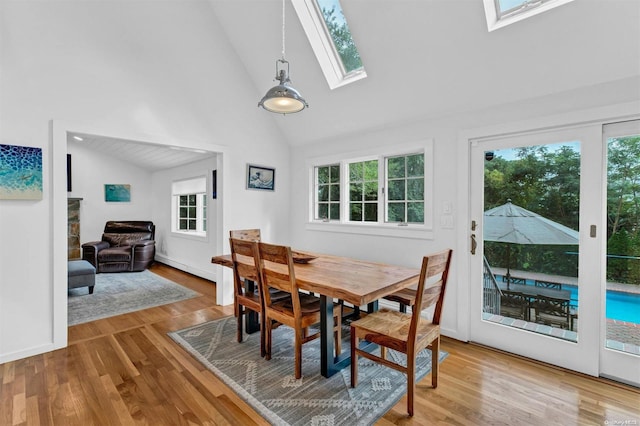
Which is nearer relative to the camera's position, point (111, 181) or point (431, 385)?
point (431, 385)

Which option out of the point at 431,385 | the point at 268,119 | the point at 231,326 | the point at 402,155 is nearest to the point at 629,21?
the point at 402,155

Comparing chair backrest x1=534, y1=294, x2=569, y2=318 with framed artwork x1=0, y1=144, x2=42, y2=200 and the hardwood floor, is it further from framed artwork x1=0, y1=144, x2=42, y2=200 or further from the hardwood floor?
framed artwork x1=0, y1=144, x2=42, y2=200

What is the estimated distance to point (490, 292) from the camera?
8.98ft

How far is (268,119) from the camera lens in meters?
4.27

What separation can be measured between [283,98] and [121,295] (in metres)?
3.86

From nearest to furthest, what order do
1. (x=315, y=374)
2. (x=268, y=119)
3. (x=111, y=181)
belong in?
1. (x=315, y=374)
2. (x=268, y=119)
3. (x=111, y=181)

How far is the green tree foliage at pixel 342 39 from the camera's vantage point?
3.04 meters

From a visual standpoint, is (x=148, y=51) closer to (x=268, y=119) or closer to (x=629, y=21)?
(x=268, y=119)

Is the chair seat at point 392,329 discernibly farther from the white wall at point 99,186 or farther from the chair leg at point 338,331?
the white wall at point 99,186

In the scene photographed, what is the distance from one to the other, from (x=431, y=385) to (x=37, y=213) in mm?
3402

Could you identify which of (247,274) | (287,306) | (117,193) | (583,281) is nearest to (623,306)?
(583,281)

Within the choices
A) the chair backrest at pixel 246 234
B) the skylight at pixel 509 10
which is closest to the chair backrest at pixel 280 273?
the chair backrest at pixel 246 234

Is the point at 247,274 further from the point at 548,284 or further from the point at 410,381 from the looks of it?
the point at 548,284

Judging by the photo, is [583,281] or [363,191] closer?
[583,281]
